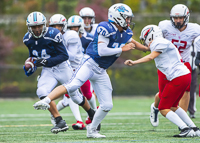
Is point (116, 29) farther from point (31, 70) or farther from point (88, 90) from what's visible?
point (88, 90)

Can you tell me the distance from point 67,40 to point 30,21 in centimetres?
123

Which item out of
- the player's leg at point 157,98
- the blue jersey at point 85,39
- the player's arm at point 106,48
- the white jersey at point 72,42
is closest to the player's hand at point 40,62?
the player's arm at point 106,48

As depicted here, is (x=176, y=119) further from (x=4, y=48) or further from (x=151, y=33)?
(x=4, y=48)

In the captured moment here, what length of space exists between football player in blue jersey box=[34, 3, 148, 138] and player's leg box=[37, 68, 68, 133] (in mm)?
432

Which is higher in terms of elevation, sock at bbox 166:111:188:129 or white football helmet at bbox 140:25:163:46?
white football helmet at bbox 140:25:163:46

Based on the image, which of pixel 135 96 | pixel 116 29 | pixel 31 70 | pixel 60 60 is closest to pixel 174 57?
pixel 116 29

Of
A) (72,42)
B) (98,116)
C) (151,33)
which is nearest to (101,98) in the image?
(98,116)

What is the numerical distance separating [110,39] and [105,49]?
0.67 feet

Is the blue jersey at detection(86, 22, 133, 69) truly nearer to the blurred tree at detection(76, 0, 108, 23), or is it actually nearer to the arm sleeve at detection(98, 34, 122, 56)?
the arm sleeve at detection(98, 34, 122, 56)

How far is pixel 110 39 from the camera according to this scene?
5328 mm

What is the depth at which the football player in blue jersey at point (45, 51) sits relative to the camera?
571 centimetres

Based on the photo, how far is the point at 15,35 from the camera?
24.3 metres

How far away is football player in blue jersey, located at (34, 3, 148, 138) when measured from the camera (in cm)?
522

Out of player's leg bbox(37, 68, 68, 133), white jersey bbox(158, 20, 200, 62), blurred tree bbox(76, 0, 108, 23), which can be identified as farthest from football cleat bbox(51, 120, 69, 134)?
blurred tree bbox(76, 0, 108, 23)
